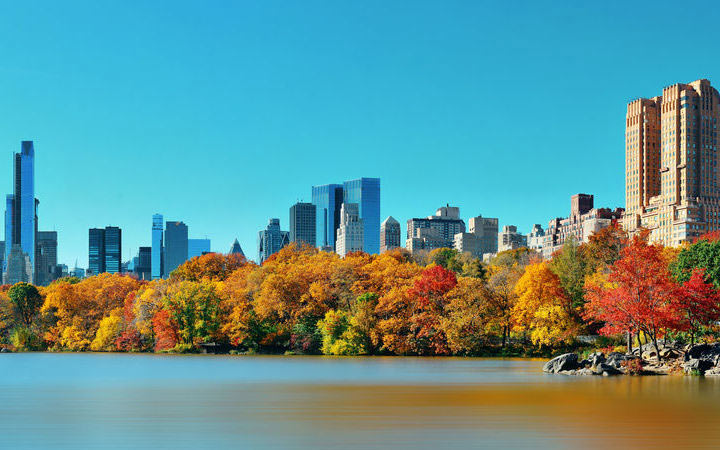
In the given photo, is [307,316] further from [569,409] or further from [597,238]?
[569,409]

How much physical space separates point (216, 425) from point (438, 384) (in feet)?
61.8

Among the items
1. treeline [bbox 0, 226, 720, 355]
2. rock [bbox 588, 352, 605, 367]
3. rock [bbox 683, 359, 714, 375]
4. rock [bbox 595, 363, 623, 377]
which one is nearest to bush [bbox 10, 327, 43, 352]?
treeline [bbox 0, 226, 720, 355]

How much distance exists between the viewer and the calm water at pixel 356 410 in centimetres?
2416

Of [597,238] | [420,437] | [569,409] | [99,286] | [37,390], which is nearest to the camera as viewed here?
[420,437]

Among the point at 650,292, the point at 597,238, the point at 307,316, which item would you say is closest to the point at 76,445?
the point at 650,292

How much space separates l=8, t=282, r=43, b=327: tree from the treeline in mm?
4413

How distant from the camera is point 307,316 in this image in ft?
284

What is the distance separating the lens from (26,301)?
365ft

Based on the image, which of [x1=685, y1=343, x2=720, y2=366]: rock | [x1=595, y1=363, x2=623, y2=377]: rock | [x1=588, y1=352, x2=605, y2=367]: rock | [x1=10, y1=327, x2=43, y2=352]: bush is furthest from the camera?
[x1=10, y1=327, x2=43, y2=352]: bush

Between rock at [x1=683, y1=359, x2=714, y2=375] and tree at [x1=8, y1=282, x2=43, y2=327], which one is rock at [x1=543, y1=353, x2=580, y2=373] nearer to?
rock at [x1=683, y1=359, x2=714, y2=375]

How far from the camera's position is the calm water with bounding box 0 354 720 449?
79.3ft

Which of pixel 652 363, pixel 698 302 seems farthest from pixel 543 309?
pixel 652 363

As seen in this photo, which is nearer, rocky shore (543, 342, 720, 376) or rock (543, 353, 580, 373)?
rocky shore (543, 342, 720, 376)

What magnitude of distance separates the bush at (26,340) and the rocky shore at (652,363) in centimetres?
7390
